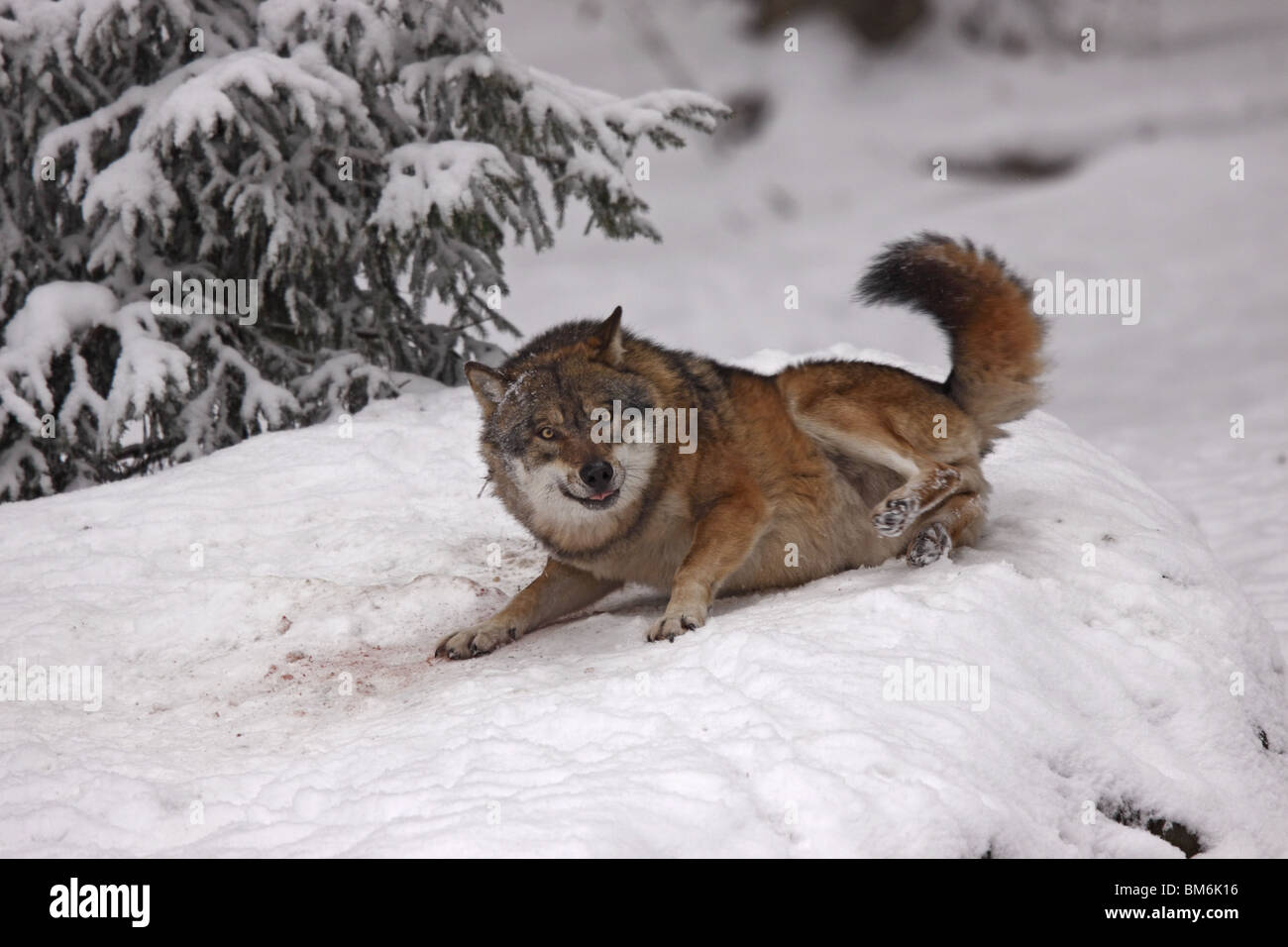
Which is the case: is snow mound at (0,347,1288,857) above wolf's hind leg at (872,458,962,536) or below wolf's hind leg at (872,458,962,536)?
below

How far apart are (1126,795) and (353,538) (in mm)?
3724

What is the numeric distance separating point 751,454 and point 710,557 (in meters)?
0.57

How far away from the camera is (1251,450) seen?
1031cm

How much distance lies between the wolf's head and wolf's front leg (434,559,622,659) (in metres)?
0.23

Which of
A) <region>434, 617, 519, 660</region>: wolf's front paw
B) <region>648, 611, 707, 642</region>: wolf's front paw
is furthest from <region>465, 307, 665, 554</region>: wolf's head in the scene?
<region>648, 611, 707, 642</region>: wolf's front paw

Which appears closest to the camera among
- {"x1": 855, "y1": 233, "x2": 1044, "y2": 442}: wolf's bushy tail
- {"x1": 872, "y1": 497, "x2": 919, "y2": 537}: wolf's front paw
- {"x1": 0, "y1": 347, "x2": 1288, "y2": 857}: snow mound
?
{"x1": 0, "y1": 347, "x2": 1288, "y2": 857}: snow mound

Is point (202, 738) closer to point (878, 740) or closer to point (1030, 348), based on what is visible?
point (878, 740)

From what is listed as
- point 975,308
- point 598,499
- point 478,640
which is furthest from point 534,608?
point 975,308

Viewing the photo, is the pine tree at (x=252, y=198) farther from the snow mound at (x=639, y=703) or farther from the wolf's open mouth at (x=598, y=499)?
the wolf's open mouth at (x=598, y=499)

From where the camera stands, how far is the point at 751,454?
4.47 m

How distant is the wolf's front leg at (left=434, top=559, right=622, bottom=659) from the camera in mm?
4234

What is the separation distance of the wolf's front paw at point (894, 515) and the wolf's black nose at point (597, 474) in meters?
1.05

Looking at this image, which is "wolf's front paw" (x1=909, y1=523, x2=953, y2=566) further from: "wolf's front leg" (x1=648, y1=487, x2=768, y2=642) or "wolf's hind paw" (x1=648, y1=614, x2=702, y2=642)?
"wolf's hind paw" (x1=648, y1=614, x2=702, y2=642)
